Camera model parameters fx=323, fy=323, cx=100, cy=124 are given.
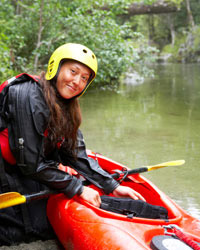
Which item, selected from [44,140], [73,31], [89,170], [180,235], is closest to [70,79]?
[44,140]

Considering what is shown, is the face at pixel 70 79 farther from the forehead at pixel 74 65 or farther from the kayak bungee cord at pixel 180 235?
the kayak bungee cord at pixel 180 235

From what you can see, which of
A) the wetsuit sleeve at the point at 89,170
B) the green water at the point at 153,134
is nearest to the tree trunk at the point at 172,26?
the green water at the point at 153,134

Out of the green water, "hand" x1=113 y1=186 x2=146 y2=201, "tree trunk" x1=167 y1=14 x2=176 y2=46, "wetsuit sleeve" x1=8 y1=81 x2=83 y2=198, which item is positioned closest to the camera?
"wetsuit sleeve" x1=8 y1=81 x2=83 y2=198

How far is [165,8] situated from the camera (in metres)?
12.0

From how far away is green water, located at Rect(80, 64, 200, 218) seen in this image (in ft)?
10.4

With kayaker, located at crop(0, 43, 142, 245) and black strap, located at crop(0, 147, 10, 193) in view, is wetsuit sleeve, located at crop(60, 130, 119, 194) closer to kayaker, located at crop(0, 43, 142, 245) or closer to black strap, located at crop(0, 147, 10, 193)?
kayaker, located at crop(0, 43, 142, 245)

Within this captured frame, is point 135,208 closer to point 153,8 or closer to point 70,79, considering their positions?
point 70,79

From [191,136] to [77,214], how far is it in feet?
10.2

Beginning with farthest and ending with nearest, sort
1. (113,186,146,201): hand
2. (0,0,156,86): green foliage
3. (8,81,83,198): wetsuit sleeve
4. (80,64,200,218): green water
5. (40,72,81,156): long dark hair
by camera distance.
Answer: (0,0,156,86): green foliage < (80,64,200,218): green water < (113,186,146,201): hand < (40,72,81,156): long dark hair < (8,81,83,198): wetsuit sleeve

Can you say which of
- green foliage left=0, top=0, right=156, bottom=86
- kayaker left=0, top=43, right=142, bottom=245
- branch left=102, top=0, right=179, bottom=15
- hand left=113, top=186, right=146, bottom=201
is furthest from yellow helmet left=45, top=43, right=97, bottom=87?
branch left=102, top=0, right=179, bottom=15

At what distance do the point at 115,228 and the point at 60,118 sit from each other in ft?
2.35

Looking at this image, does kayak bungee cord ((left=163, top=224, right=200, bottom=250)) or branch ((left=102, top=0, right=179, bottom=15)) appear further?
branch ((left=102, top=0, right=179, bottom=15))

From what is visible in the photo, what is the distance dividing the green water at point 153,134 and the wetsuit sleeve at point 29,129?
4.47 ft

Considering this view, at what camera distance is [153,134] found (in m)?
4.70
